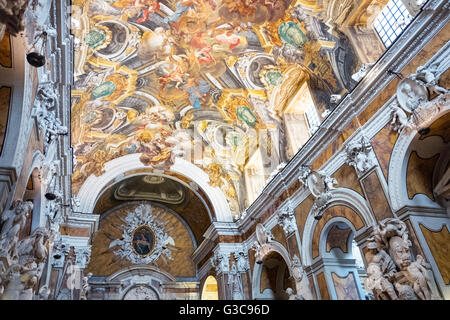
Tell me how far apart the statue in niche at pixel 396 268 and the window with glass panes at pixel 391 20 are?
4333 millimetres

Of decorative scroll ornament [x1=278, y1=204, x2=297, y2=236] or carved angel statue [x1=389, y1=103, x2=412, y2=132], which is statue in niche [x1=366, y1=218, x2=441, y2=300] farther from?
decorative scroll ornament [x1=278, y1=204, x2=297, y2=236]

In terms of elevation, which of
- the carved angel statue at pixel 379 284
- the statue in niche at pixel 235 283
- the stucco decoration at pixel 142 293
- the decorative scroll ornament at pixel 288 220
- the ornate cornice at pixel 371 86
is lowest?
the carved angel statue at pixel 379 284

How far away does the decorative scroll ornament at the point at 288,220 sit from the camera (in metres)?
11.1

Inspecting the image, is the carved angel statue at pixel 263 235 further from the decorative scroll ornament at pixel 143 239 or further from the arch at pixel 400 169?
the decorative scroll ornament at pixel 143 239

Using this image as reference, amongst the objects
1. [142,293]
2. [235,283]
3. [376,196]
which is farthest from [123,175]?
[376,196]

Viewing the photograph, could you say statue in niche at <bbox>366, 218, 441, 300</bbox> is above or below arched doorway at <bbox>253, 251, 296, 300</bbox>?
below

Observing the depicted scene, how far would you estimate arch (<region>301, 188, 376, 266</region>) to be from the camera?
810cm

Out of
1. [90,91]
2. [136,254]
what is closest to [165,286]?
[136,254]

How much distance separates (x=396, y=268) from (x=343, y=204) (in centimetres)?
240

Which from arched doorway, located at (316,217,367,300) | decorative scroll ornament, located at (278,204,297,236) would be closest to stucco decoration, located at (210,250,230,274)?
decorative scroll ornament, located at (278,204,297,236)

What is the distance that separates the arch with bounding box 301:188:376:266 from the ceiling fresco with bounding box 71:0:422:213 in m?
2.25

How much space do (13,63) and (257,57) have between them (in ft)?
25.1

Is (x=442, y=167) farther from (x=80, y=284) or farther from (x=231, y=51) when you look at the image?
(x=80, y=284)

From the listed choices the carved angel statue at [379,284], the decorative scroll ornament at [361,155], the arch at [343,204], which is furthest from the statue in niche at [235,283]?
the decorative scroll ornament at [361,155]
